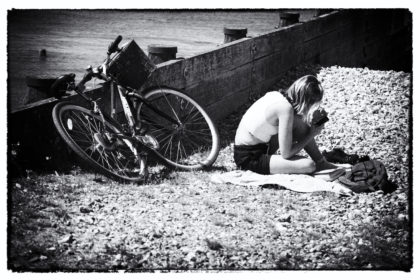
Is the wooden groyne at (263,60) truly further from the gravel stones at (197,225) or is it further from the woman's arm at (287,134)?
the woman's arm at (287,134)

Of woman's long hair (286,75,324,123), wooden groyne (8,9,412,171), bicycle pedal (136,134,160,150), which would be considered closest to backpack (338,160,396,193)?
woman's long hair (286,75,324,123)

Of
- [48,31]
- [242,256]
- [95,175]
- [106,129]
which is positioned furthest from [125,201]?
[48,31]

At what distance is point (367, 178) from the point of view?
594 cm

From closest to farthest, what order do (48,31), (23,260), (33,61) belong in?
1. (23,260)
2. (48,31)
3. (33,61)

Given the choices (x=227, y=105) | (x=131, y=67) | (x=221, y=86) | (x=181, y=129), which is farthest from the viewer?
(x=227, y=105)

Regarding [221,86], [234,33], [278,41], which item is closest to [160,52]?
[221,86]

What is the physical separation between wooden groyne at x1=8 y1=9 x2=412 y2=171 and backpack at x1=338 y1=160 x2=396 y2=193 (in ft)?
3.75

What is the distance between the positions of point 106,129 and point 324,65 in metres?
6.30

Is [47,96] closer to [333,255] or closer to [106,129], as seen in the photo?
[106,129]

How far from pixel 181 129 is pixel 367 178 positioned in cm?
223

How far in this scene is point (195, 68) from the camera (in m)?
7.38

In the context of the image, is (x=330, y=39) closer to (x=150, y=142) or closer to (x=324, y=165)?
(x=324, y=165)

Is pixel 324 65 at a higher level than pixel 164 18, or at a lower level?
lower

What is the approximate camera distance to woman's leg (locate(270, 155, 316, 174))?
613cm
